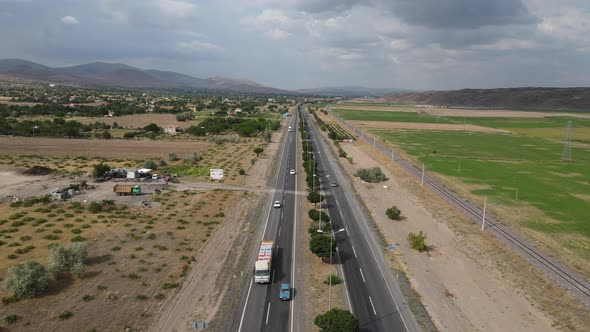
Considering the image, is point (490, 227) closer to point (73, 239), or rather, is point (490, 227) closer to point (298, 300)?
point (298, 300)

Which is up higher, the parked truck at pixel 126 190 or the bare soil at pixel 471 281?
the parked truck at pixel 126 190

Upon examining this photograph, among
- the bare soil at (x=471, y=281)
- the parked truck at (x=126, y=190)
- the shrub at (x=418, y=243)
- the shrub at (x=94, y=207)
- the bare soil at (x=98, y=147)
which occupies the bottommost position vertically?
the bare soil at (x=471, y=281)

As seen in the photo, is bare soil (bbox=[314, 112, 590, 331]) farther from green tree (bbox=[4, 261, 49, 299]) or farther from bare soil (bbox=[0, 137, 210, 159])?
bare soil (bbox=[0, 137, 210, 159])

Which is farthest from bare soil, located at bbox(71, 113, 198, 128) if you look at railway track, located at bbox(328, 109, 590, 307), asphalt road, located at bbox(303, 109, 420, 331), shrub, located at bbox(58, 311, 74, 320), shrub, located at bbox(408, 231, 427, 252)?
shrub, located at bbox(58, 311, 74, 320)

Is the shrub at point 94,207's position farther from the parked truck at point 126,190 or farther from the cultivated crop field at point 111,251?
the parked truck at point 126,190

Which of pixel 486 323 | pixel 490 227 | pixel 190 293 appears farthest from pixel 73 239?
pixel 490 227

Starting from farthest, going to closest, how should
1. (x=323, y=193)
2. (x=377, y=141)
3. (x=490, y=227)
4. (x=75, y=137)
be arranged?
(x=377, y=141)
(x=75, y=137)
(x=323, y=193)
(x=490, y=227)

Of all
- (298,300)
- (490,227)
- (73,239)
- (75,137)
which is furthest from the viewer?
(75,137)

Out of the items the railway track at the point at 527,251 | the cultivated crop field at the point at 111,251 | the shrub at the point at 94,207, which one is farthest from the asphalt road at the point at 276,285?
the railway track at the point at 527,251
